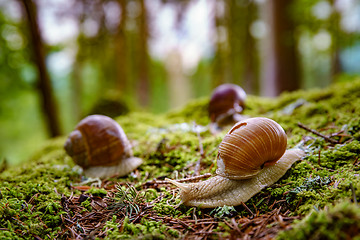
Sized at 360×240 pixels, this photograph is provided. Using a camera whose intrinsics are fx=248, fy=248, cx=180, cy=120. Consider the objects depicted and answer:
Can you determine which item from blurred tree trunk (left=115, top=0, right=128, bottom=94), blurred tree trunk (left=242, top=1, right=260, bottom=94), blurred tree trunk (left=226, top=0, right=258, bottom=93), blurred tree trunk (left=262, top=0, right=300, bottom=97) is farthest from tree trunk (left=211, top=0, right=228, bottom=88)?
blurred tree trunk (left=115, top=0, right=128, bottom=94)

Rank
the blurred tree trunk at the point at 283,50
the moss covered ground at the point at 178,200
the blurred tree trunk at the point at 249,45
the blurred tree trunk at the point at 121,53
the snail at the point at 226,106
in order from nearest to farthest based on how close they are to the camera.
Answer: the moss covered ground at the point at 178,200 < the snail at the point at 226,106 < the blurred tree trunk at the point at 283,50 < the blurred tree trunk at the point at 121,53 < the blurred tree trunk at the point at 249,45

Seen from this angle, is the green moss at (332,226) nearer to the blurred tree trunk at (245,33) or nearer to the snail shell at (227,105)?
the snail shell at (227,105)

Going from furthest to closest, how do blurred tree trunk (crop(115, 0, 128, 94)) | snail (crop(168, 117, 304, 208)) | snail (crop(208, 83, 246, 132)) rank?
1. blurred tree trunk (crop(115, 0, 128, 94))
2. snail (crop(208, 83, 246, 132))
3. snail (crop(168, 117, 304, 208))

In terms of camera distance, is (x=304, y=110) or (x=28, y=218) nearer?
(x=28, y=218)

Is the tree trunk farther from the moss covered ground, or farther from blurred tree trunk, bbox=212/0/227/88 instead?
the moss covered ground

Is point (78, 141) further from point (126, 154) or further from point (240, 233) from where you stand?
point (240, 233)

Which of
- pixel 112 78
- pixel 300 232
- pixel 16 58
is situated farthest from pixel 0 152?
pixel 300 232

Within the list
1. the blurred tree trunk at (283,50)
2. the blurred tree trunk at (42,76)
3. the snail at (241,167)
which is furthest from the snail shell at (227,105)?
the blurred tree trunk at (42,76)
